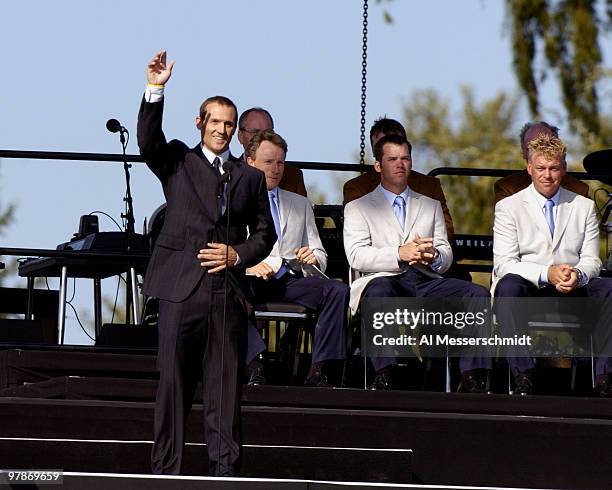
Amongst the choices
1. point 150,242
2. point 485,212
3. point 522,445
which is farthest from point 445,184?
point 522,445

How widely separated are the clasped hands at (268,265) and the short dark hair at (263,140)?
51 centimetres

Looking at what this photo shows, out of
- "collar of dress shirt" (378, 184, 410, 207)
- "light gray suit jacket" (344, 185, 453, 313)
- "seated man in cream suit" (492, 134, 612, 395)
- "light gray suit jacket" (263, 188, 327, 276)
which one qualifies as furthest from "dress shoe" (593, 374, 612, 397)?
"light gray suit jacket" (263, 188, 327, 276)

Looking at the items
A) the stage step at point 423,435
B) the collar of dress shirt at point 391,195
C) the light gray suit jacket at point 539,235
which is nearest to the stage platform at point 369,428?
the stage step at point 423,435

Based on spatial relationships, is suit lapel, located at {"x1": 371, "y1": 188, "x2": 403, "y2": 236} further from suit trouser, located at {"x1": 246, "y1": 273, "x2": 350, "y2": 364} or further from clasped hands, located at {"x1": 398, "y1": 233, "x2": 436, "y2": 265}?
suit trouser, located at {"x1": 246, "y1": 273, "x2": 350, "y2": 364}

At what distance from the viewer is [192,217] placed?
6.54 metres

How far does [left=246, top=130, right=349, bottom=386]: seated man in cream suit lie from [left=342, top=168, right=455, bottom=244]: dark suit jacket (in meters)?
0.29

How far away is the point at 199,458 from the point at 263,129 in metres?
2.41

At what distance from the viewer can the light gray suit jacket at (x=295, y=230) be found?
8219mm

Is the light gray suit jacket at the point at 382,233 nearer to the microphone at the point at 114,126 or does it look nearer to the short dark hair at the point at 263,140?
the short dark hair at the point at 263,140

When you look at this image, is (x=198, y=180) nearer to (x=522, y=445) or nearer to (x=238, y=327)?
(x=238, y=327)

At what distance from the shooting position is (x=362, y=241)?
26.9 ft

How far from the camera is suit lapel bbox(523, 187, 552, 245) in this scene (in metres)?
8.15

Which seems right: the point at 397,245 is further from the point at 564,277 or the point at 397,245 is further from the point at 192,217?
the point at 192,217

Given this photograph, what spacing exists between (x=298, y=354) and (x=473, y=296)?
3.05 feet
